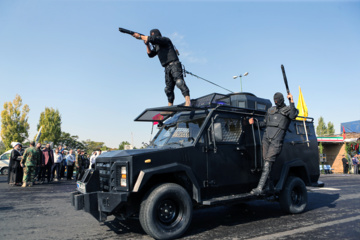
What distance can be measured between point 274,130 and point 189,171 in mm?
2184

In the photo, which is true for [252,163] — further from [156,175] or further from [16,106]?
[16,106]

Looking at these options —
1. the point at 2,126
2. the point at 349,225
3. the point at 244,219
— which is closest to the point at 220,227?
the point at 244,219

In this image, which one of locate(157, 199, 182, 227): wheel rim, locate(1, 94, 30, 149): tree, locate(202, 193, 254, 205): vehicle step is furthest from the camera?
locate(1, 94, 30, 149): tree

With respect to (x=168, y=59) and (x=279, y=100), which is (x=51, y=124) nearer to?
(x=168, y=59)

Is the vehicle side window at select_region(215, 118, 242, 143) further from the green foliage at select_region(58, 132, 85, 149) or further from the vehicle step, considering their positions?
the green foliage at select_region(58, 132, 85, 149)

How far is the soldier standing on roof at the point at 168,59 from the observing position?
18.9ft

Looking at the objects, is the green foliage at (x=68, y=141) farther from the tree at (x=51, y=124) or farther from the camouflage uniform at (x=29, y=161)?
the camouflage uniform at (x=29, y=161)

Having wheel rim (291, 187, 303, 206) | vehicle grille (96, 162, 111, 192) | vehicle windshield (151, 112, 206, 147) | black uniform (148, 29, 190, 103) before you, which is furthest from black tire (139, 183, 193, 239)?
wheel rim (291, 187, 303, 206)

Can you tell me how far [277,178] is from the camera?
19.2 feet

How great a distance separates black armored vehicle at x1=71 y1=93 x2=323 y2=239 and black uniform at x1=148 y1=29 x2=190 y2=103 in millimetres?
633

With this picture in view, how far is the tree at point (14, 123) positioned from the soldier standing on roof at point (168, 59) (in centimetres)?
4820

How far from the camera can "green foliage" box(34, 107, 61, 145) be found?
5350cm

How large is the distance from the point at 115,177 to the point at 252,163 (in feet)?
9.42

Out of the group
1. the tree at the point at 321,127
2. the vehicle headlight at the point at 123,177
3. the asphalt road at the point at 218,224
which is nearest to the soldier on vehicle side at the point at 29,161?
the asphalt road at the point at 218,224
